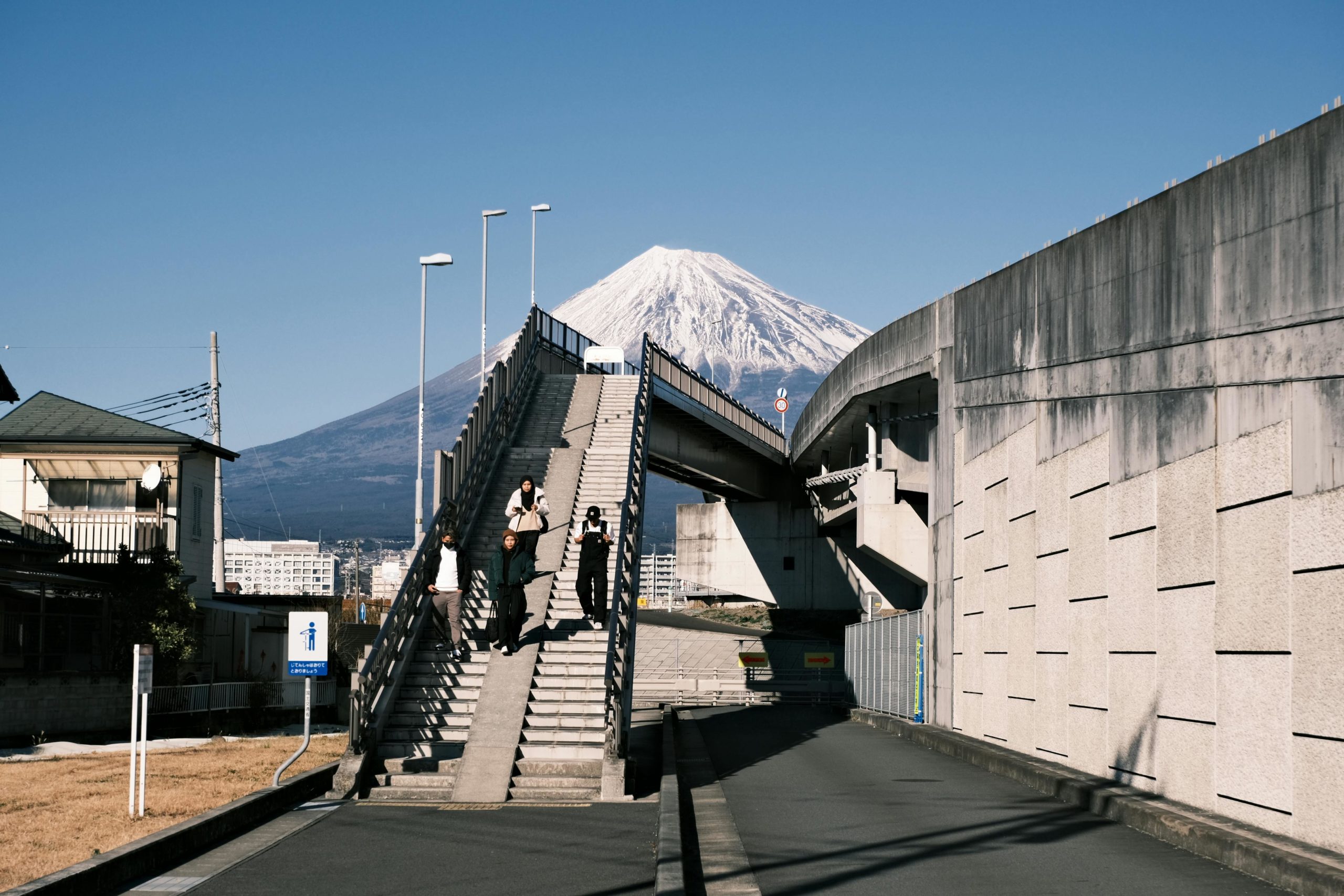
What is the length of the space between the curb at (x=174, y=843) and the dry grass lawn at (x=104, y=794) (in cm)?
41

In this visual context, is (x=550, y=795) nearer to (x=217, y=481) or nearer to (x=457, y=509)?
(x=457, y=509)

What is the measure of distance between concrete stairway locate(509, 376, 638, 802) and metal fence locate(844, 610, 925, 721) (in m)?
7.10

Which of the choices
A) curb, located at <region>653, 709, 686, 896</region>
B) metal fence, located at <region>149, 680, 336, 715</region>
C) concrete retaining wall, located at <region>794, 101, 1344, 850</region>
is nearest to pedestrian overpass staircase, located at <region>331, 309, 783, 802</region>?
curb, located at <region>653, 709, 686, 896</region>

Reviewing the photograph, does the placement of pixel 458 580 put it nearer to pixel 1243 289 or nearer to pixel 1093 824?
pixel 1093 824

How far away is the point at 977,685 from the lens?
21.8 metres

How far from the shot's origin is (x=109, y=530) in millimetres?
35750

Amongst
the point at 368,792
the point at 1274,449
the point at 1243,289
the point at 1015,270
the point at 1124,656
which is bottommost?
the point at 368,792

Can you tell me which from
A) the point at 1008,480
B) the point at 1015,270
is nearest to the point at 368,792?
the point at 1008,480

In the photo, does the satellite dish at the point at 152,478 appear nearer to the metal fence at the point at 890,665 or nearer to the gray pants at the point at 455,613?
the metal fence at the point at 890,665

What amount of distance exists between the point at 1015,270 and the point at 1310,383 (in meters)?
9.42

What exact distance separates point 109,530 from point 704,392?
16132 millimetres

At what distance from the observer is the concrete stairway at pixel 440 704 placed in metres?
16.1

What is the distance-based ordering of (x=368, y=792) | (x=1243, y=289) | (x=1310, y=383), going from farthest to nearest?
(x=368, y=792), (x=1243, y=289), (x=1310, y=383)

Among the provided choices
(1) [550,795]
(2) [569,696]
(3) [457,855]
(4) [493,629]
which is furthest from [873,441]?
(3) [457,855]
